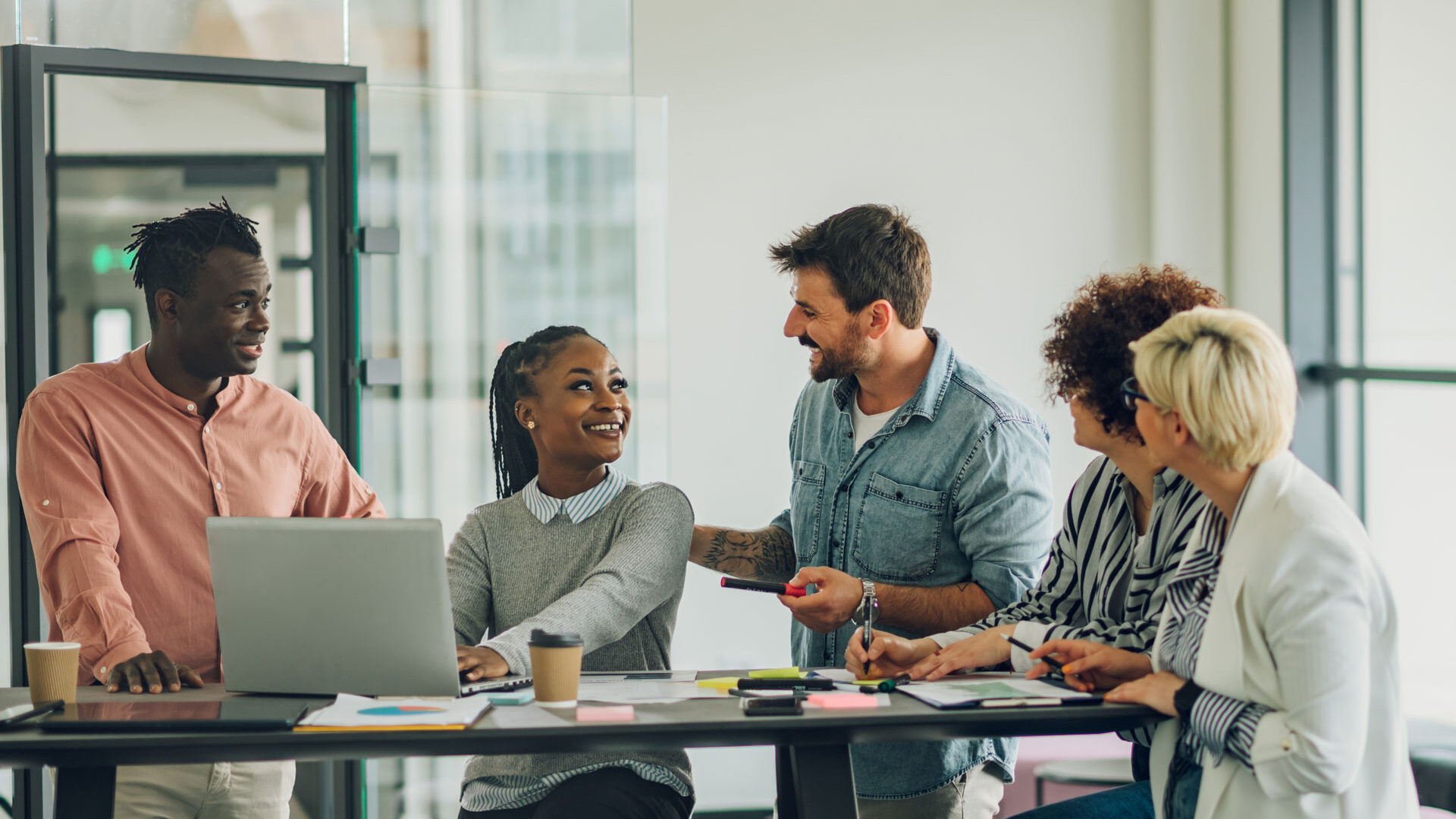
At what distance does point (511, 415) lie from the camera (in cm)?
250

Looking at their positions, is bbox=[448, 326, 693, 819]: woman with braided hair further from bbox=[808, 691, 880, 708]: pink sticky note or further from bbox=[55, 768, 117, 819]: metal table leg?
bbox=[55, 768, 117, 819]: metal table leg

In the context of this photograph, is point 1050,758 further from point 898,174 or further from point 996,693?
point 996,693

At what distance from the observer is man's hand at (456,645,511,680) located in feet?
6.35

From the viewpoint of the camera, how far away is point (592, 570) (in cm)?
218

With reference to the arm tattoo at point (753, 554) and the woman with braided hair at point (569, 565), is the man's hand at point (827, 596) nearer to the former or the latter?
the woman with braided hair at point (569, 565)

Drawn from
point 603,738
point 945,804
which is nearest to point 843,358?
point 945,804

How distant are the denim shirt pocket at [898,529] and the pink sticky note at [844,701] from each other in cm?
56

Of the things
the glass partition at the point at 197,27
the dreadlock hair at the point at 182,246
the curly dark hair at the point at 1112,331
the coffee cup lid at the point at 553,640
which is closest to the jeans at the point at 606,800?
the coffee cup lid at the point at 553,640

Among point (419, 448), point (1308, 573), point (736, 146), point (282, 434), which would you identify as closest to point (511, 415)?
point (282, 434)

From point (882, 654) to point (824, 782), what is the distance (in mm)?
369

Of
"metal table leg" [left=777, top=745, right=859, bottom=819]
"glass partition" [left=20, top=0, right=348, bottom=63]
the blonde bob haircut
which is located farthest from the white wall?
the blonde bob haircut

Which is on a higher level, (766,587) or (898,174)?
(898,174)

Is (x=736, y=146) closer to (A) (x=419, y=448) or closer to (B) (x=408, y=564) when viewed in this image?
(A) (x=419, y=448)

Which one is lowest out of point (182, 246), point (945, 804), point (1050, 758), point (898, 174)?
point (1050, 758)
